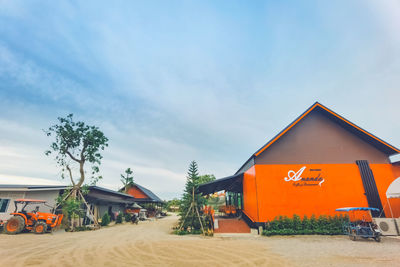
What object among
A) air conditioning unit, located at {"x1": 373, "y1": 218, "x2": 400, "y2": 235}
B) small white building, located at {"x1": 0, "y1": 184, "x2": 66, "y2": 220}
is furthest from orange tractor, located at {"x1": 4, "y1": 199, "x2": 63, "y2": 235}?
air conditioning unit, located at {"x1": 373, "y1": 218, "x2": 400, "y2": 235}

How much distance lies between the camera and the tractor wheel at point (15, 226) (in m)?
11.2

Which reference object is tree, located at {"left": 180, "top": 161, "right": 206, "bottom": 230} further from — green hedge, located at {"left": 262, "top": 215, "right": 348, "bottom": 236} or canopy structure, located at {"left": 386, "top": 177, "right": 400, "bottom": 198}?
canopy structure, located at {"left": 386, "top": 177, "right": 400, "bottom": 198}

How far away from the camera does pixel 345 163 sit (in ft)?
41.1

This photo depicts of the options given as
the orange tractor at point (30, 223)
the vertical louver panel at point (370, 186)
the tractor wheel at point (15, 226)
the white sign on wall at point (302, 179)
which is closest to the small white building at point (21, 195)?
the orange tractor at point (30, 223)

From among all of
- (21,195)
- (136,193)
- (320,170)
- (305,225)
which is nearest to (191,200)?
(305,225)

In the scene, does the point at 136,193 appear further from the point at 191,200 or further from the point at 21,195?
the point at 191,200

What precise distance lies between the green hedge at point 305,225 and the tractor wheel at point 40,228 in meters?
13.9

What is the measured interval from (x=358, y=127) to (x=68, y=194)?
75.8ft

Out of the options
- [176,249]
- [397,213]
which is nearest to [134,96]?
[176,249]

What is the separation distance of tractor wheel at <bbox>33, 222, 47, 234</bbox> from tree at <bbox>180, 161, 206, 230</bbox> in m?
8.78

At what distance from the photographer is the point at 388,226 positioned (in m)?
10.2

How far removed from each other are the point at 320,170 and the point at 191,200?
30.0ft

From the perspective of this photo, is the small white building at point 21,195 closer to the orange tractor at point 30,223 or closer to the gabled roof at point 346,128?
the orange tractor at point 30,223

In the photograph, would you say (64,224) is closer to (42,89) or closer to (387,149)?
(42,89)
